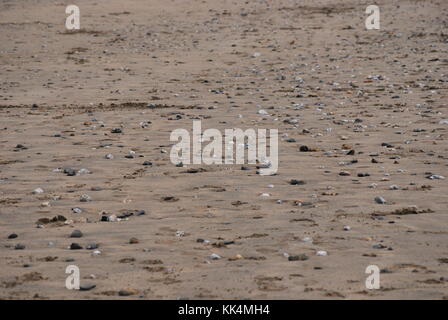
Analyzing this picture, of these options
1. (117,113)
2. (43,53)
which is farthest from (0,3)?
(117,113)

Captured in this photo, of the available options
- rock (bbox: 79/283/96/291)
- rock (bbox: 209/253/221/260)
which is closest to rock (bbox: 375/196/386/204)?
rock (bbox: 209/253/221/260)

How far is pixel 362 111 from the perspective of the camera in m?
13.2

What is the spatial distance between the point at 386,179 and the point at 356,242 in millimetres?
2284

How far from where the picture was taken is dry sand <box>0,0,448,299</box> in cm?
605

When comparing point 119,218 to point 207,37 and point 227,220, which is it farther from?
point 207,37

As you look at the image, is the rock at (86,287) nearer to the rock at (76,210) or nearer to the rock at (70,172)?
the rock at (76,210)

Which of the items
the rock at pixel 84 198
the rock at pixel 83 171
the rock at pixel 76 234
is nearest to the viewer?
the rock at pixel 76 234

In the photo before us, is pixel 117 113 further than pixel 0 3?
No

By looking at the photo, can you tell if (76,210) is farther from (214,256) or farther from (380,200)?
(380,200)

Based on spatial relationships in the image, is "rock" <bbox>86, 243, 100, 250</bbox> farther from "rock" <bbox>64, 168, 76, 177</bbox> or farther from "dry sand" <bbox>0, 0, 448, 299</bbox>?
"rock" <bbox>64, 168, 76, 177</bbox>

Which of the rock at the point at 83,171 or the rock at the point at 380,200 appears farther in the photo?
the rock at the point at 83,171

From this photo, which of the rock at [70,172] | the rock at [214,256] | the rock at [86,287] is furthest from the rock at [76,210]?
the rock at [86,287]

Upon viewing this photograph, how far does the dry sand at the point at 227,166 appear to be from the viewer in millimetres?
6047
